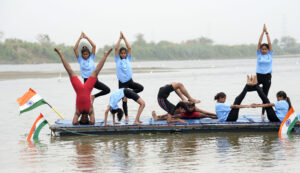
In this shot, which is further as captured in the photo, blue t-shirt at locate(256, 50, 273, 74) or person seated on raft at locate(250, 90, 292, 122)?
blue t-shirt at locate(256, 50, 273, 74)

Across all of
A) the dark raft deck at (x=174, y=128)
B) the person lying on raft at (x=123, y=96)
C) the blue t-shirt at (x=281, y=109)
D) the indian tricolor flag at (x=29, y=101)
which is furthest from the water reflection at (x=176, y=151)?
the indian tricolor flag at (x=29, y=101)

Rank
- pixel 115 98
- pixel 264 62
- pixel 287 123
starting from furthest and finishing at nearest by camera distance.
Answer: pixel 264 62
pixel 115 98
pixel 287 123

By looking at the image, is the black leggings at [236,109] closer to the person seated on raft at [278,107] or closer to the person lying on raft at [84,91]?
the person seated on raft at [278,107]

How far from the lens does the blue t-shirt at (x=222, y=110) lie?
1247 centimetres

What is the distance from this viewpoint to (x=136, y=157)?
1013 cm

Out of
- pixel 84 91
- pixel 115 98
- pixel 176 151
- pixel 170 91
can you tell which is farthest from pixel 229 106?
pixel 84 91

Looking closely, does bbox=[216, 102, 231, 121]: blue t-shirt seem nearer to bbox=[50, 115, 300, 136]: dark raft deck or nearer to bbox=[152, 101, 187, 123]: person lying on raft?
bbox=[50, 115, 300, 136]: dark raft deck

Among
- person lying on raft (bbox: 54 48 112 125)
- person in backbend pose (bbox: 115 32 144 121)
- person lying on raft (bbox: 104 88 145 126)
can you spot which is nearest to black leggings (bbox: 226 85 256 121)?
person lying on raft (bbox: 104 88 145 126)

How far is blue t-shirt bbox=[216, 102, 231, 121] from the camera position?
40.9ft

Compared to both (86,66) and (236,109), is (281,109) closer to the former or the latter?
(236,109)

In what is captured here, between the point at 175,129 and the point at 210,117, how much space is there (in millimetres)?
1134

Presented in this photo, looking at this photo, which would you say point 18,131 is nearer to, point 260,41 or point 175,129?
point 175,129

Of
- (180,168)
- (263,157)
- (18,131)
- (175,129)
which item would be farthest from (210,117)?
(18,131)

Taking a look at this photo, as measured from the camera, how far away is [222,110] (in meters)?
12.5
